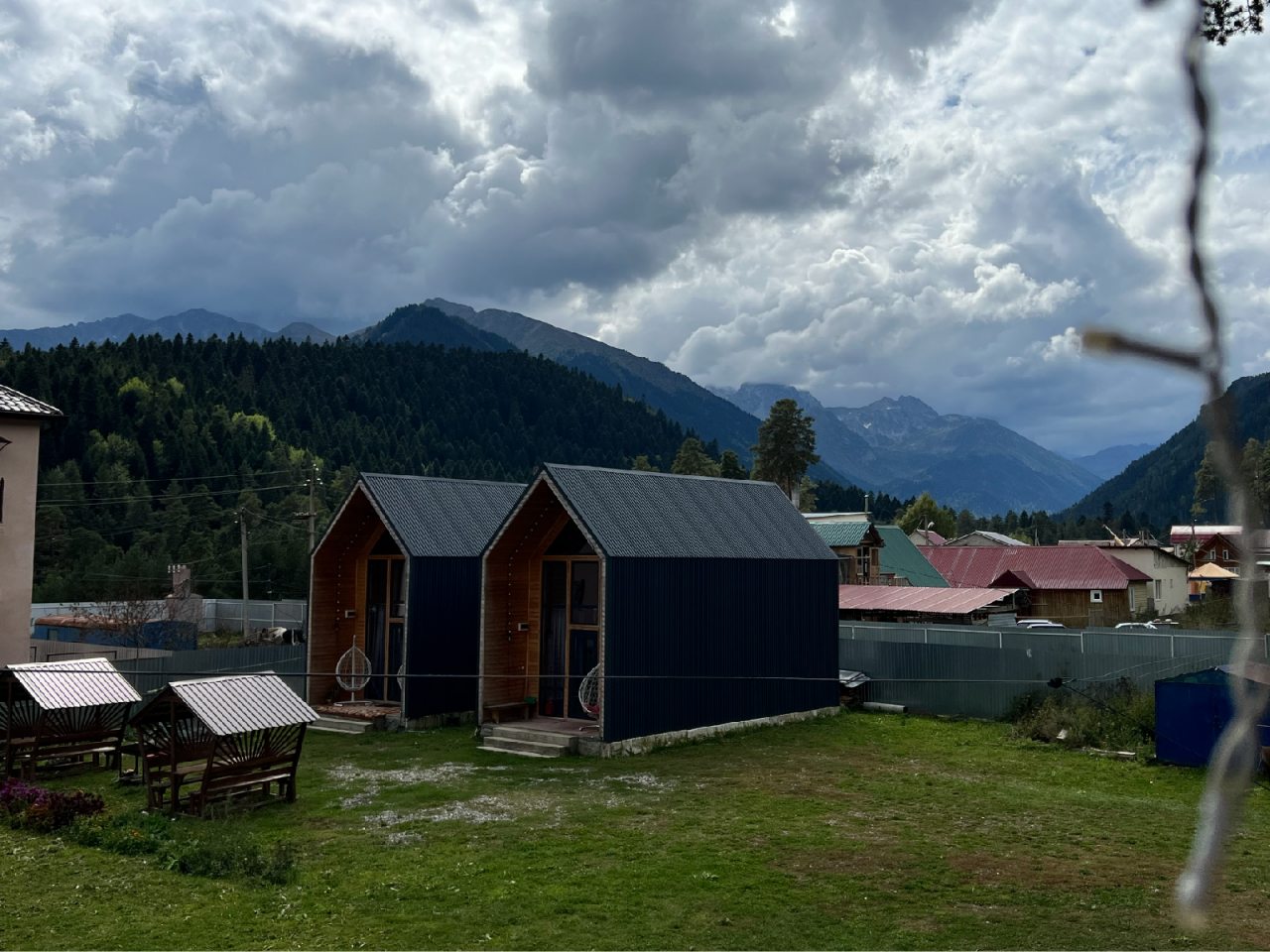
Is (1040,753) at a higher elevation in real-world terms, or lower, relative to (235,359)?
lower

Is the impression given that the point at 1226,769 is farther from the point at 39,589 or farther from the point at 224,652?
the point at 39,589

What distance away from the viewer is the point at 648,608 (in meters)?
22.7

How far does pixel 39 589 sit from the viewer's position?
6612 cm

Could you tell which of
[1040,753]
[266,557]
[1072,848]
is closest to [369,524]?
[1040,753]

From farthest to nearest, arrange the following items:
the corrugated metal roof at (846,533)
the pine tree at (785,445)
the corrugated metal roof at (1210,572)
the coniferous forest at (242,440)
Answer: the pine tree at (785,445) < the coniferous forest at (242,440) < the corrugated metal roof at (1210,572) < the corrugated metal roof at (846,533)

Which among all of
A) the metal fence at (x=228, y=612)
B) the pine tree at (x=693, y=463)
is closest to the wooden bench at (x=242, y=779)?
the metal fence at (x=228, y=612)

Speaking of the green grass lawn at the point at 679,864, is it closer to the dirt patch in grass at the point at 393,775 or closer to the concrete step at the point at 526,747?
the dirt patch in grass at the point at 393,775

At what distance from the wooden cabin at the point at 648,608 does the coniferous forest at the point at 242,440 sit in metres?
15.1

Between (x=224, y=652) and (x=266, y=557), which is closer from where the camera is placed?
(x=224, y=652)

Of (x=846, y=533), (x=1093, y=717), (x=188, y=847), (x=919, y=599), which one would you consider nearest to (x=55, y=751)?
(x=188, y=847)

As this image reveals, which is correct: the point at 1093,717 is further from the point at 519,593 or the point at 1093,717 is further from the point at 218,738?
the point at 218,738

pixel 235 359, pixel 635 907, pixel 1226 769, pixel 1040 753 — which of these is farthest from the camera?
pixel 235 359

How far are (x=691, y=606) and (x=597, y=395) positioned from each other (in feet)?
560

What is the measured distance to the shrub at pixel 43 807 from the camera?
1558 centimetres
